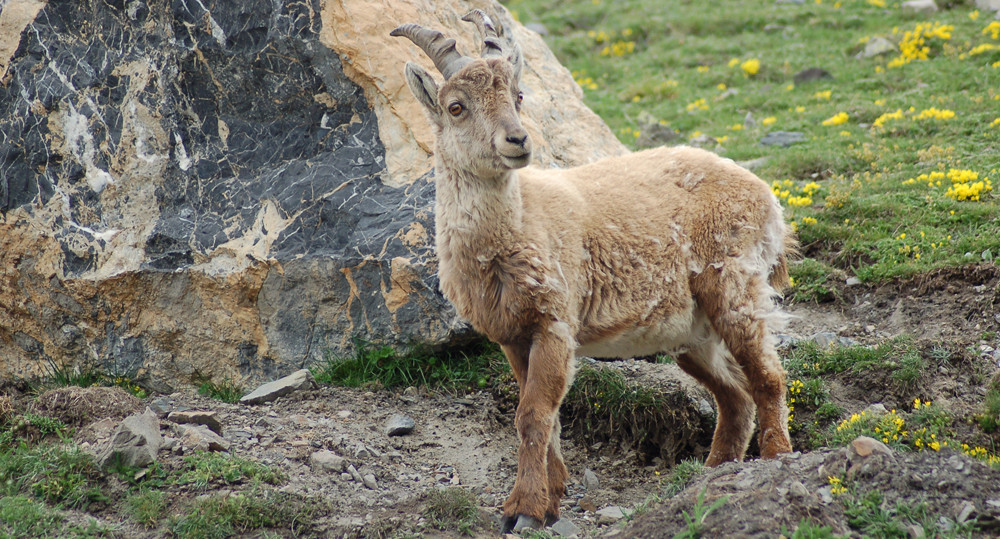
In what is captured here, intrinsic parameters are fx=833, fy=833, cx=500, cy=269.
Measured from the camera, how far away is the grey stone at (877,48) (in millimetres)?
13602

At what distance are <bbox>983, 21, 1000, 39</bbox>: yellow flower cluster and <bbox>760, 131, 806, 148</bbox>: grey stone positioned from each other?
4094mm

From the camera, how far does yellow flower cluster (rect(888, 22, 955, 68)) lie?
511 inches

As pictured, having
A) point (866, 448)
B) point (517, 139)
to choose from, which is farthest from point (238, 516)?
point (866, 448)

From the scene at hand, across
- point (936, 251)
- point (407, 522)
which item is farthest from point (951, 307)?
point (407, 522)

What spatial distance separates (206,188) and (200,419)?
234 cm

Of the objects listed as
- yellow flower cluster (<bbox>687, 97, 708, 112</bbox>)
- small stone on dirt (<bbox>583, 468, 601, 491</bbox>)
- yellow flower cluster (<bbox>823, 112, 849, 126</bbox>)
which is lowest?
small stone on dirt (<bbox>583, 468, 601, 491</bbox>)

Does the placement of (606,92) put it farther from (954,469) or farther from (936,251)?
(954,469)

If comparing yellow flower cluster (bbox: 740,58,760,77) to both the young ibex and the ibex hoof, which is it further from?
the ibex hoof

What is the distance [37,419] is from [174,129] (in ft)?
9.17

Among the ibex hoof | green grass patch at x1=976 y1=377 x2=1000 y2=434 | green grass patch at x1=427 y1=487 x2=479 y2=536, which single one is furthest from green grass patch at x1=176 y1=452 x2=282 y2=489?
green grass patch at x1=976 y1=377 x2=1000 y2=434

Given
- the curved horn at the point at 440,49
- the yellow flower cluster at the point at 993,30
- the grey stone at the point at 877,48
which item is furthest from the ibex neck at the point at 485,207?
the yellow flower cluster at the point at 993,30

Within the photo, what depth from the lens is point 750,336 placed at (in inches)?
236

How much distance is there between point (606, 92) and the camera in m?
14.8

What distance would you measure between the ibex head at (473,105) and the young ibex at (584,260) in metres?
0.01
